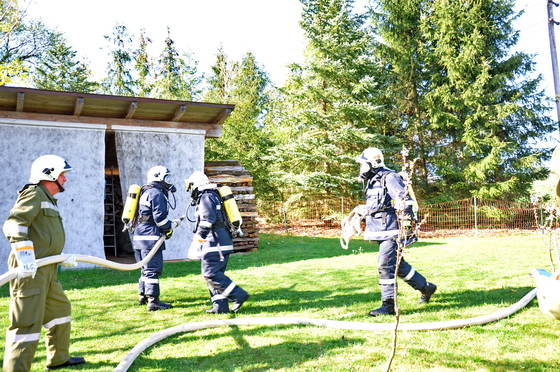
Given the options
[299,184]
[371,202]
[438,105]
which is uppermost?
[438,105]

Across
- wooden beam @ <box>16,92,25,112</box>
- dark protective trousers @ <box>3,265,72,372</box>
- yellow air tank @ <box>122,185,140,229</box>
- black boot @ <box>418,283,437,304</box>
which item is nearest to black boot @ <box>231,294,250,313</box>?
dark protective trousers @ <box>3,265,72,372</box>

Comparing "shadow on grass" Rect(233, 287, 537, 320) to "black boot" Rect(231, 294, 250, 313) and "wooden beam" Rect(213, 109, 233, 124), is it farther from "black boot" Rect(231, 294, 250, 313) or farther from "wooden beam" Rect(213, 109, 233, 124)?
"wooden beam" Rect(213, 109, 233, 124)

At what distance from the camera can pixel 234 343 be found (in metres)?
4.88

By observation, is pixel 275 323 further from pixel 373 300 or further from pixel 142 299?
pixel 142 299

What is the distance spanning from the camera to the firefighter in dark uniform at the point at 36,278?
Result: 3.88 metres

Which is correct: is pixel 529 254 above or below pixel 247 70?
below

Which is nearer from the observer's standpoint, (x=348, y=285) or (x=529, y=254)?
(x=348, y=285)

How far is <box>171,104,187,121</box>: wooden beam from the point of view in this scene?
11709 mm

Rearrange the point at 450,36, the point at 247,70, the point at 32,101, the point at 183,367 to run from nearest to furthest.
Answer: the point at 183,367
the point at 32,101
the point at 450,36
the point at 247,70

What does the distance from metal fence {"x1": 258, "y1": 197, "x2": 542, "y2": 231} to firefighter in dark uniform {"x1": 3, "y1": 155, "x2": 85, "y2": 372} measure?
16002 millimetres

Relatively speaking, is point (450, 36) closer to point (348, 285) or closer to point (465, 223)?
point (465, 223)

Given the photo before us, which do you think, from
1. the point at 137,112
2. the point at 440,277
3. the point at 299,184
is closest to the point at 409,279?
the point at 440,277

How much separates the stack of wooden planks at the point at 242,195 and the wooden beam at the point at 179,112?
6.65 feet

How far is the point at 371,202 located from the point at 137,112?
26.5 feet
